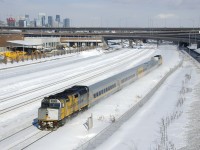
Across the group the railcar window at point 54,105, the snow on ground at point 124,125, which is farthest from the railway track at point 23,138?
the railcar window at point 54,105

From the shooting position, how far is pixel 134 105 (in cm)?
3597

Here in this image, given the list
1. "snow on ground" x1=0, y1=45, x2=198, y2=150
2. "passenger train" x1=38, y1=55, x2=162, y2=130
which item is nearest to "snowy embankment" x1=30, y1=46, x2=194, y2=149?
"snow on ground" x1=0, y1=45, x2=198, y2=150

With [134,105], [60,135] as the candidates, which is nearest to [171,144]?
[60,135]

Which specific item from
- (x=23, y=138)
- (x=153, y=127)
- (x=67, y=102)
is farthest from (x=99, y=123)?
(x=23, y=138)

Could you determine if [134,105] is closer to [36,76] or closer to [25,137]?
[25,137]

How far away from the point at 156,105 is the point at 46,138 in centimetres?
1657

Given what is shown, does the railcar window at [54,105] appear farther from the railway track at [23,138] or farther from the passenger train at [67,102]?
the railway track at [23,138]

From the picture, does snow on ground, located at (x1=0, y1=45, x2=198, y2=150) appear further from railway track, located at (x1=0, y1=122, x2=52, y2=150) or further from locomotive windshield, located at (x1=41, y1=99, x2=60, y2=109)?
locomotive windshield, located at (x1=41, y1=99, x2=60, y2=109)

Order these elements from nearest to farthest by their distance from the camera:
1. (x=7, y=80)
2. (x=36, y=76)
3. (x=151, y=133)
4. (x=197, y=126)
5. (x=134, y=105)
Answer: (x=151, y=133) < (x=197, y=126) < (x=134, y=105) < (x=7, y=80) < (x=36, y=76)

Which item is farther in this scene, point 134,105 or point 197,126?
point 134,105

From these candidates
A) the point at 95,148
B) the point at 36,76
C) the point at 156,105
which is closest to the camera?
the point at 95,148

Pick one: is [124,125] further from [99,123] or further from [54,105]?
[54,105]

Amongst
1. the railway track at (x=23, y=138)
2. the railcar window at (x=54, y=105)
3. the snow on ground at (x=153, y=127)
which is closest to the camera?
the railway track at (x=23, y=138)

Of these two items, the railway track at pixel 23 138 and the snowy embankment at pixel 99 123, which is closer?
the railway track at pixel 23 138
